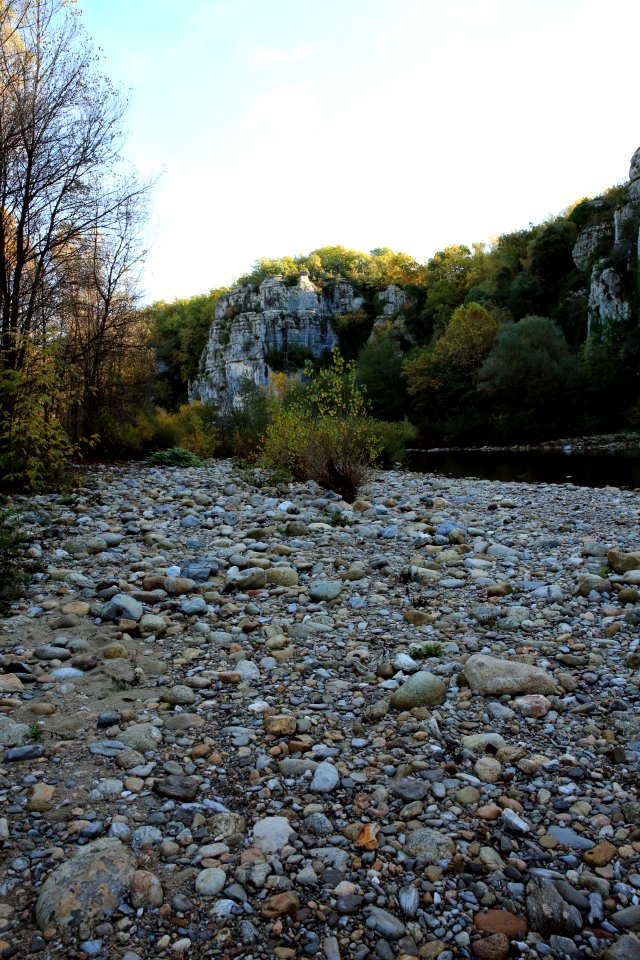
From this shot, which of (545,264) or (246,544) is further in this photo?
(545,264)

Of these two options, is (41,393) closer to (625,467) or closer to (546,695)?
(546,695)

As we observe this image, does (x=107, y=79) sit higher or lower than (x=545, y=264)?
lower

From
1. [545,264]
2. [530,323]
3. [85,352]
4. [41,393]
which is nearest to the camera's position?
[41,393]

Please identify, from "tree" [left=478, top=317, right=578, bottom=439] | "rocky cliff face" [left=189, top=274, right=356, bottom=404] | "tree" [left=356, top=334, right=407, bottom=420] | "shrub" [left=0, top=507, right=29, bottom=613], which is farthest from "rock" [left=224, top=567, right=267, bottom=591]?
"rocky cliff face" [left=189, top=274, right=356, bottom=404]

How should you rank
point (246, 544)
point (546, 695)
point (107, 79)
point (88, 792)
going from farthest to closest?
point (107, 79) → point (246, 544) → point (546, 695) → point (88, 792)

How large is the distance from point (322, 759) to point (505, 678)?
1.02 m

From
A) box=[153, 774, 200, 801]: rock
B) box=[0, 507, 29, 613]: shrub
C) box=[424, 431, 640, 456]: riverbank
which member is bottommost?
box=[424, 431, 640, 456]: riverbank

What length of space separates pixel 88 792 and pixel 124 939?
67 cm

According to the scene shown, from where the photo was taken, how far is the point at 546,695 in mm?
2799

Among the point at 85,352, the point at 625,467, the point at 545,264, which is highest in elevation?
the point at 545,264

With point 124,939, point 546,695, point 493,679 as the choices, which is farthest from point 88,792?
point 546,695

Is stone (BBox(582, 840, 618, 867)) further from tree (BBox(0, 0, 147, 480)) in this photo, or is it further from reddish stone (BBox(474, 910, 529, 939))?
tree (BBox(0, 0, 147, 480))

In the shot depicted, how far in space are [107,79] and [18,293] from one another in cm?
425

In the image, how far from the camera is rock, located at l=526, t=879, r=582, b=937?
5.11ft
